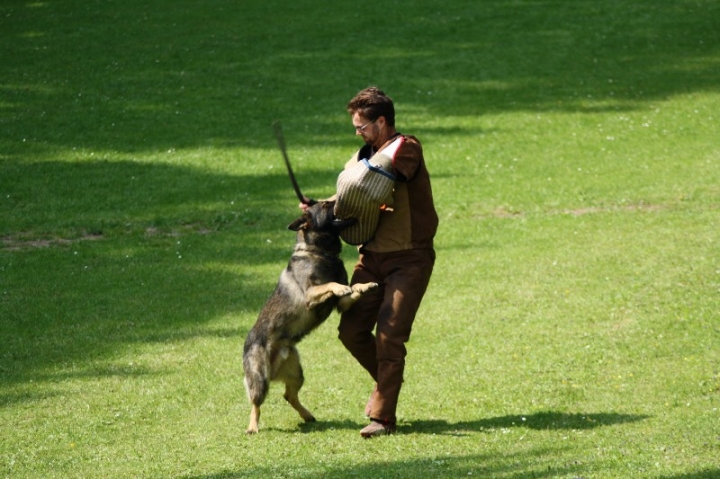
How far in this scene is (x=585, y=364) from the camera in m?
10.8

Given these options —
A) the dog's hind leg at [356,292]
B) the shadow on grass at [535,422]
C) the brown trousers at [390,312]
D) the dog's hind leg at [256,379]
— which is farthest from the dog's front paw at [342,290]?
the shadow on grass at [535,422]

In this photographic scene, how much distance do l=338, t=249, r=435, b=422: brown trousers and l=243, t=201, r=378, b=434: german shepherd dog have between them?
0.68ft

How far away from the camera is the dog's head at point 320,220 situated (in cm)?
852

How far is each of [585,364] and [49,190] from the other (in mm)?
12243

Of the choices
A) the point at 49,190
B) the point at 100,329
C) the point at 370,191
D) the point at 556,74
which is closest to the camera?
the point at 370,191

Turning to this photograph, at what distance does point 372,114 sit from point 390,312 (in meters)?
1.52

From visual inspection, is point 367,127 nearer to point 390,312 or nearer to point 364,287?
point 364,287

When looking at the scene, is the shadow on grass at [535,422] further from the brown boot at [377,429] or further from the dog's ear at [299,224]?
→ the dog's ear at [299,224]

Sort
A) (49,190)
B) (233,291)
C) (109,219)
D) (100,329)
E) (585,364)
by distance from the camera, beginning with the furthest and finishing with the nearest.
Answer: (49,190)
(109,219)
(233,291)
(100,329)
(585,364)

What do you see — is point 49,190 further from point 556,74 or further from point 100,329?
point 556,74

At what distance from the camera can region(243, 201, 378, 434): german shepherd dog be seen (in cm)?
861

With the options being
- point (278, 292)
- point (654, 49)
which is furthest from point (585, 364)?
point (654, 49)

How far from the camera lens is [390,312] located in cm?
830

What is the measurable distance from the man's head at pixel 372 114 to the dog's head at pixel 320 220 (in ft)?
2.25
